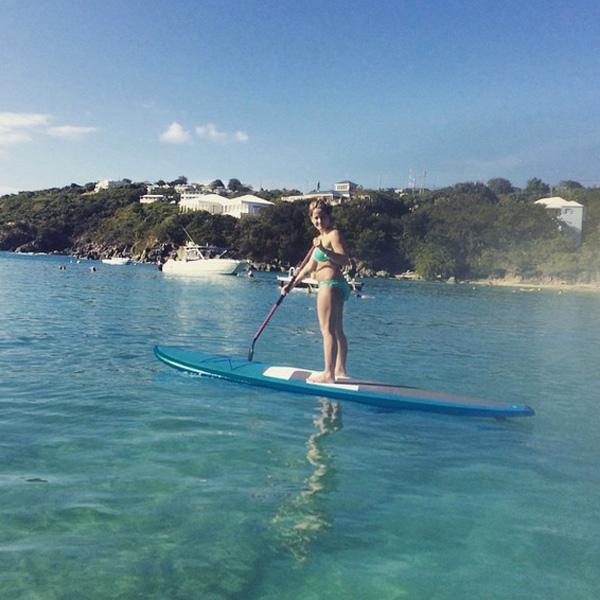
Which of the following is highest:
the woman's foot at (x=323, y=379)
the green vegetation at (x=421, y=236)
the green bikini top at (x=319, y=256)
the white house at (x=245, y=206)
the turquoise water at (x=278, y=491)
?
the white house at (x=245, y=206)

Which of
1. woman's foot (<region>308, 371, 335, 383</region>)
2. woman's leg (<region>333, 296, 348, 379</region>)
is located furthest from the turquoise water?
woman's leg (<region>333, 296, 348, 379</region>)

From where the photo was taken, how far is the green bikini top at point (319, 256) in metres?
8.41

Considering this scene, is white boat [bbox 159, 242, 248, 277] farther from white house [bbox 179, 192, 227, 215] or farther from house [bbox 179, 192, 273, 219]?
white house [bbox 179, 192, 227, 215]

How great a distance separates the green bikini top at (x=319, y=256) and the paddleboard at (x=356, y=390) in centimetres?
189

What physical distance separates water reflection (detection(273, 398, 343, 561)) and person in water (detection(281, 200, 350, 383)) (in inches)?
81.5

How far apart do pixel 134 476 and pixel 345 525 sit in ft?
6.76

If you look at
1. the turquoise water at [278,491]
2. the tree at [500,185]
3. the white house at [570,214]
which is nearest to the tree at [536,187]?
the tree at [500,185]

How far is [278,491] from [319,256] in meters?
4.03

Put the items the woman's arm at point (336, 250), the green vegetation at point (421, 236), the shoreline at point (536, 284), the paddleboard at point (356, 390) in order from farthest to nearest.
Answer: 1. the green vegetation at point (421, 236)
2. the shoreline at point (536, 284)
3. the woman's arm at point (336, 250)
4. the paddleboard at point (356, 390)

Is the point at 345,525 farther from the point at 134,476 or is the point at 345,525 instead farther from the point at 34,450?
the point at 34,450

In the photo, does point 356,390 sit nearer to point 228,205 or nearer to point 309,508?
point 309,508

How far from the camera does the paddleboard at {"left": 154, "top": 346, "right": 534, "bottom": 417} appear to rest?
8.17 m

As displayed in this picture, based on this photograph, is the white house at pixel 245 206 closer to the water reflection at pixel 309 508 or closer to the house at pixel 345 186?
the house at pixel 345 186

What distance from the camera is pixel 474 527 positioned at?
4746 millimetres
